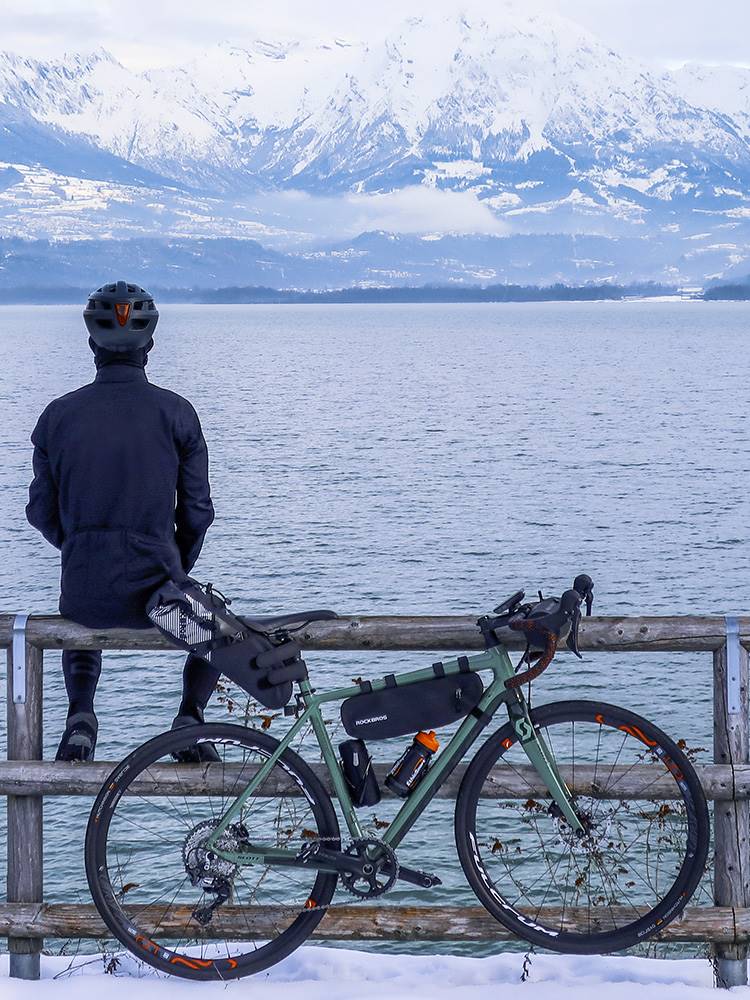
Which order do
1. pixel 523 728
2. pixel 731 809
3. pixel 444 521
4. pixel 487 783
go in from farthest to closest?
pixel 444 521 → pixel 731 809 → pixel 487 783 → pixel 523 728

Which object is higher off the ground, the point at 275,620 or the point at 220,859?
the point at 275,620

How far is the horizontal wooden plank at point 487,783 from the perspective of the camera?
509 centimetres

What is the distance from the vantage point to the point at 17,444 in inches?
2923

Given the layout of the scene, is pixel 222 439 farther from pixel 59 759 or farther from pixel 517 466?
pixel 59 759

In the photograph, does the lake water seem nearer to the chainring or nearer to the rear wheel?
the rear wheel

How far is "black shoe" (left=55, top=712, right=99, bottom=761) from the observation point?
539 centimetres

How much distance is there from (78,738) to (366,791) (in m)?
1.27

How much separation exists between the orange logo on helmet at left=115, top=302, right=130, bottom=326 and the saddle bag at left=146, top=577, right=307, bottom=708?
1.17 meters

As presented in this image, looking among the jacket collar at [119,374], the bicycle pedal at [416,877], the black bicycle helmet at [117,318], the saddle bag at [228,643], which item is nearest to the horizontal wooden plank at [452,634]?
the saddle bag at [228,643]

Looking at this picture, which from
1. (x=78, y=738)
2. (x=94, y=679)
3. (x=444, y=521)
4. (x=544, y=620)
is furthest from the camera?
(x=444, y=521)

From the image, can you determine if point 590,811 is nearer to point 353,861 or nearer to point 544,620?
point 544,620

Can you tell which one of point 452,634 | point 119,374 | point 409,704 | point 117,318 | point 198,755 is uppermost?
point 117,318

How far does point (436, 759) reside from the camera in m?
4.99

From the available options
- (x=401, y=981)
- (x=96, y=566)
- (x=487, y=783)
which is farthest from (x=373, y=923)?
(x=96, y=566)
